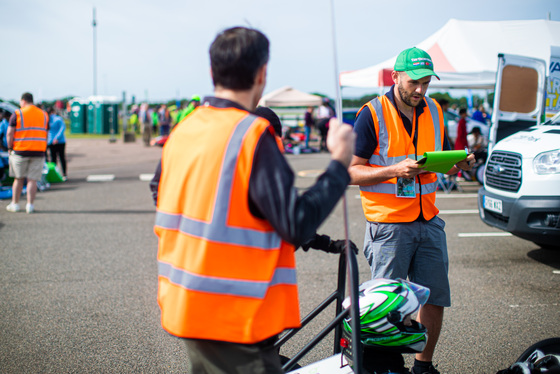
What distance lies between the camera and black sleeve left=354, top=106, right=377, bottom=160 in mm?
2941

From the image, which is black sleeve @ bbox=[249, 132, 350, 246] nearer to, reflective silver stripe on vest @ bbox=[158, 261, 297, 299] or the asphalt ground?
reflective silver stripe on vest @ bbox=[158, 261, 297, 299]

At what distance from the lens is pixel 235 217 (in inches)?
61.1

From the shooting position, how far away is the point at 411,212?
116 inches

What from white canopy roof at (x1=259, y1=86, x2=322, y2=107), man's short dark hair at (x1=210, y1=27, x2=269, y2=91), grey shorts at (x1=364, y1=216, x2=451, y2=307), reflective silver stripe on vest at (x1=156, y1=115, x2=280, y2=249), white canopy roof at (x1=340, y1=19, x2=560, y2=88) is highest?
white canopy roof at (x1=259, y1=86, x2=322, y2=107)

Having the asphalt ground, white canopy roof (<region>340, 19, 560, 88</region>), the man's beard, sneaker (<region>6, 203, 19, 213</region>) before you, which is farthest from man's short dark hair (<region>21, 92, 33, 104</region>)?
the man's beard

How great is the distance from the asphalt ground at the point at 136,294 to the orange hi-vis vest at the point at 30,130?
119 cm

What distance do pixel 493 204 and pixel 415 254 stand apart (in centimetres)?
335

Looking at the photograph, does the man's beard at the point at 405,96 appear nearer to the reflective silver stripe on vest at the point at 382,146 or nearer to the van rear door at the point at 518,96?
the reflective silver stripe on vest at the point at 382,146

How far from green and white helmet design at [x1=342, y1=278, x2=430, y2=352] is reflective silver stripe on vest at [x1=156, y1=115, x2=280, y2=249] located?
0.88 m

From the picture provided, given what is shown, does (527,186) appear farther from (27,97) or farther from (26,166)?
(27,97)

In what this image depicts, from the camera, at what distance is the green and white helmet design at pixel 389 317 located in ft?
7.45

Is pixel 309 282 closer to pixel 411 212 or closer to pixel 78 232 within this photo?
pixel 411 212

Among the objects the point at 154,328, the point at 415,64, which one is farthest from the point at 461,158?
the point at 154,328

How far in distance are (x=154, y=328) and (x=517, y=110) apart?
7.23 meters
